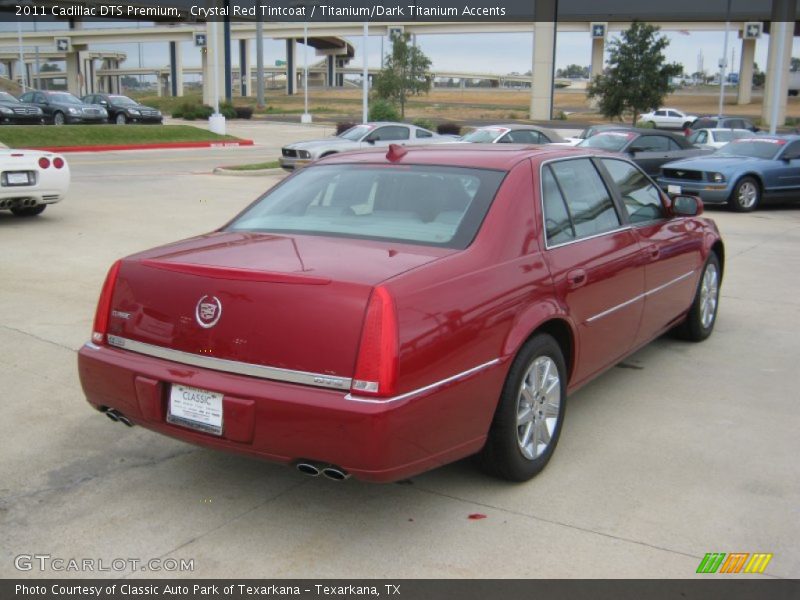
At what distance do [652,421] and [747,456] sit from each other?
630 mm

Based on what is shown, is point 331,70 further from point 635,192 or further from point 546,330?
point 546,330

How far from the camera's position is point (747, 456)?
454cm

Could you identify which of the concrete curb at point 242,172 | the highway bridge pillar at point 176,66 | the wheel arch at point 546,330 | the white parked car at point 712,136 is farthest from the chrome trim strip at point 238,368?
the highway bridge pillar at point 176,66

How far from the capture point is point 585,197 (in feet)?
16.4

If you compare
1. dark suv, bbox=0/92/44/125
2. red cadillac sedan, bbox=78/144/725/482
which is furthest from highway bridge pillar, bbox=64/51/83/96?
red cadillac sedan, bbox=78/144/725/482

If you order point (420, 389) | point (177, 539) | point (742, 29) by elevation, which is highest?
Answer: point (742, 29)

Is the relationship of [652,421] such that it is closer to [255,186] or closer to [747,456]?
[747,456]

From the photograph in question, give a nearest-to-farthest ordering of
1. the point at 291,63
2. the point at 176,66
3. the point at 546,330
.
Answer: the point at 546,330, the point at 176,66, the point at 291,63

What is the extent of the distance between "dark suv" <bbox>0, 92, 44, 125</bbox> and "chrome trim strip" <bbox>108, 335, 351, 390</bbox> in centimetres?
3590

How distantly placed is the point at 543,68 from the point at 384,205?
58.8 m

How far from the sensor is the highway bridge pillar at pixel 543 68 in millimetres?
58531

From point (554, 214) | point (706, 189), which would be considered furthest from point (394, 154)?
point (706, 189)

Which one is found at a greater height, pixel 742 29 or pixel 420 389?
pixel 742 29
